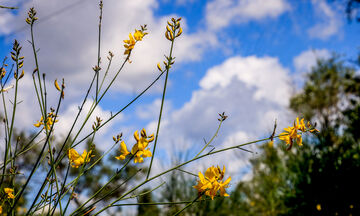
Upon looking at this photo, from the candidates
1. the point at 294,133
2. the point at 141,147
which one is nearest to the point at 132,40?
the point at 141,147

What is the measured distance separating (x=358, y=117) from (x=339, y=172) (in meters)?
1.54

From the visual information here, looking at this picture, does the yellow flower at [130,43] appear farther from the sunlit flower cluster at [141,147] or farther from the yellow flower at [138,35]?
the sunlit flower cluster at [141,147]

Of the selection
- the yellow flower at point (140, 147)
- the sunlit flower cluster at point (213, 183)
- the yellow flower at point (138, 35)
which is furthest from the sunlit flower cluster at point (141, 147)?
the yellow flower at point (138, 35)

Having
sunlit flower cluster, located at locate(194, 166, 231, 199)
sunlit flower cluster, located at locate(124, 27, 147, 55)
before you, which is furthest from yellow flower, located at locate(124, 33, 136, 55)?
sunlit flower cluster, located at locate(194, 166, 231, 199)

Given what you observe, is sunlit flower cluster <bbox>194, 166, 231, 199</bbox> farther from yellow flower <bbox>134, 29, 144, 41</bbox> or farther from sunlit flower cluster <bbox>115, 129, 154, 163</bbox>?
yellow flower <bbox>134, 29, 144, 41</bbox>

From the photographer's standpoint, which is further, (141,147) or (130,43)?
(130,43)

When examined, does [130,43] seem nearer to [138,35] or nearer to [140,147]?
[138,35]

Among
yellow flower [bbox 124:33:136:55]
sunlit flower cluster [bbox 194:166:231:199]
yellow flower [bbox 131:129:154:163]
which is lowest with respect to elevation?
sunlit flower cluster [bbox 194:166:231:199]

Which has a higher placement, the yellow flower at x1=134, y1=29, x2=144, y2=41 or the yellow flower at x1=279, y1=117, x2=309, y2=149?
the yellow flower at x1=134, y1=29, x2=144, y2=41

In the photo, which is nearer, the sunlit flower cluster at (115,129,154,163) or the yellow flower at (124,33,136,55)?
the sunlit flower cluster at (115,129,154,163)

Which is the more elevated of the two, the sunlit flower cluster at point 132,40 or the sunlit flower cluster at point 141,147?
the sunlit flower cluster at point 132,40

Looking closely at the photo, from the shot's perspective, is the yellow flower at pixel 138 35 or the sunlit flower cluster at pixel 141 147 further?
the yellow flower at pixel 138 35

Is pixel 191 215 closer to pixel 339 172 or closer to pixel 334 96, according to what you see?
pixel 339 172

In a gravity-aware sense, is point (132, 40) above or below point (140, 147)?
above
